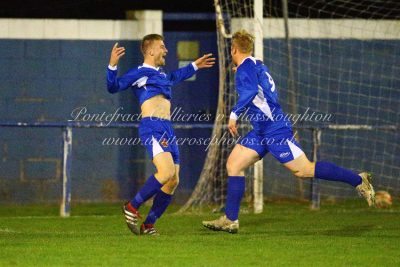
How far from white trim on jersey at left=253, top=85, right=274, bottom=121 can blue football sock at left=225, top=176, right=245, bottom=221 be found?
24.8 inches

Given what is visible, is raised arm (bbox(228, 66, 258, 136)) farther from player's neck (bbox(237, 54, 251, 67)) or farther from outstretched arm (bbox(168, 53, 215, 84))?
outstretched arm (bbox(168, 53, 215, 84))

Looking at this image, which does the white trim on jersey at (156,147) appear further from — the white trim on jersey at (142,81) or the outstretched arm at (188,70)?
the outstretched arm at (188,70)

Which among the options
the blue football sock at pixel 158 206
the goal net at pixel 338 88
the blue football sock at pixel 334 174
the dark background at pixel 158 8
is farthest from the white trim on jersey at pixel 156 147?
the dark background at pixel 158 8

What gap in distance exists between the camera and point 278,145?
10.1m

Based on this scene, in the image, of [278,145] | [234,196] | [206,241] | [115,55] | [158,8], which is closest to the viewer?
[206,241]

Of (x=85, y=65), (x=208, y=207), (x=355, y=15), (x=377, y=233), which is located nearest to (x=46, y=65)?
(x=85, y=65)

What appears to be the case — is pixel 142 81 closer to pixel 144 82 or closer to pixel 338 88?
pixel 144 82

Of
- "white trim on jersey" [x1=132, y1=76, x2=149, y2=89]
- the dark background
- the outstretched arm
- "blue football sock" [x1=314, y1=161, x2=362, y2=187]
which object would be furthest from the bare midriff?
the dark background

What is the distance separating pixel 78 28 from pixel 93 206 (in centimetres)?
248

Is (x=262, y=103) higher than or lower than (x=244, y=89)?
lower

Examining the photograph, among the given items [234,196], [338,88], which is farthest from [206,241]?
[338,88]

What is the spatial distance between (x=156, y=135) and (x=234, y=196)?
35.4 inches

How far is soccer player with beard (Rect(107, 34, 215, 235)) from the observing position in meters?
10.1

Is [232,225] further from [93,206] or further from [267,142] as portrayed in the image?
[93,206]
